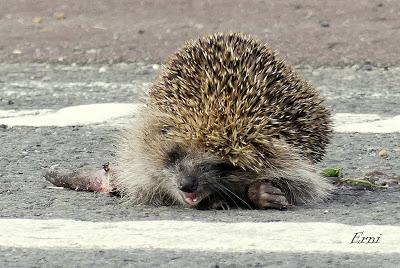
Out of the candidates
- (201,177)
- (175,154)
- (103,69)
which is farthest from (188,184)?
(103,69)

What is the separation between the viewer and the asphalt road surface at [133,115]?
6.05 m

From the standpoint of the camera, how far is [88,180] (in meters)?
7.77

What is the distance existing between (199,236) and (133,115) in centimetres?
184

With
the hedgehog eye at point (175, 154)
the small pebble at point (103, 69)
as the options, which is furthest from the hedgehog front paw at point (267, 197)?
the small pebble at point (103, 69)

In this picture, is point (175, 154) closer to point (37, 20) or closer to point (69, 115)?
point (69, 115)

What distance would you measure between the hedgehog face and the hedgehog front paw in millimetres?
114

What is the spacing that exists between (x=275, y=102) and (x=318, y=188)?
61 centimetres

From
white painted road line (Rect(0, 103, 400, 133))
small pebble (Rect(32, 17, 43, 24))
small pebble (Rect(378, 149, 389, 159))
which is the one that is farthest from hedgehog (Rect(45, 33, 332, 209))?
small pebble (Rect(32, 17, 43, 24))

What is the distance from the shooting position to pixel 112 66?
13367 millimetres

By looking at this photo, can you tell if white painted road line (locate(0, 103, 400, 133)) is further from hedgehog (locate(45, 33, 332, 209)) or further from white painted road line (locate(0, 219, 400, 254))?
white painted road line (locate(0, 219, 400, 254))

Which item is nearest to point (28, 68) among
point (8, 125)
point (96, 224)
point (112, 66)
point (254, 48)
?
point (112, 66)

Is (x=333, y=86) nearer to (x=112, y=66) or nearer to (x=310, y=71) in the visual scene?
(x=310, y=71)

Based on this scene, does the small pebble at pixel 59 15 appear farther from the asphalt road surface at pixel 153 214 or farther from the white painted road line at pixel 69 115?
the white painted road line at pixel 69 115

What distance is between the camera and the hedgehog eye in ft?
23.7
